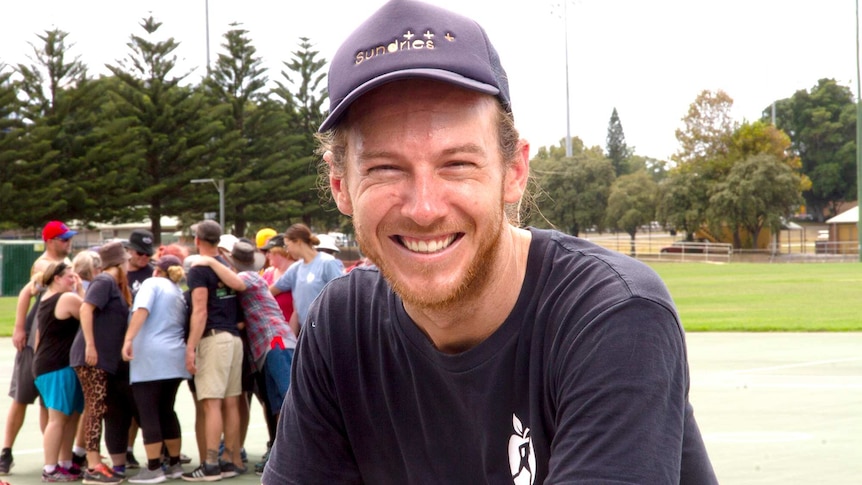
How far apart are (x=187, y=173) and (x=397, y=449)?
208 feet

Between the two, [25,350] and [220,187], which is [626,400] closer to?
[25,350]

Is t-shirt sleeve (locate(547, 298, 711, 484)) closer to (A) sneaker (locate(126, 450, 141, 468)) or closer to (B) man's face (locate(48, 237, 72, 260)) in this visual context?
(A) sneaker (locate(126, 450, 141, 468))

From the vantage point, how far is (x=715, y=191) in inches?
2746

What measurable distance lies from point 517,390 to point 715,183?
234 feet

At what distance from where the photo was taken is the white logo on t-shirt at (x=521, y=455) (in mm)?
1796

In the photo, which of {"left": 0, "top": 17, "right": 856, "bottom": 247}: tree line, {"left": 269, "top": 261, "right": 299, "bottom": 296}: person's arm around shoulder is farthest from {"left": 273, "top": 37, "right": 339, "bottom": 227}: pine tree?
{"left": 269, "top": 261, "right": 299, "bottom": 296}: person's arm around shoulder

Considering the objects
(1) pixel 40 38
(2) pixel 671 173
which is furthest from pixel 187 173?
(2) pixel 671 173

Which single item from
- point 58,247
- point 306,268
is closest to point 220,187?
point 58,247

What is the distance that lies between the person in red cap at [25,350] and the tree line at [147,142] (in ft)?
153

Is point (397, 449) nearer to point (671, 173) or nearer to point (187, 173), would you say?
point (187, 173)

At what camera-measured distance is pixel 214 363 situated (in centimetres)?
852

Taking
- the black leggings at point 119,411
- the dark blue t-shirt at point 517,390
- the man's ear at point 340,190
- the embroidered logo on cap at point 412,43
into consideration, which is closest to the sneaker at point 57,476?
the black leggings at point 119,411

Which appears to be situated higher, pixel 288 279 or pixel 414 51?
pixel 414 51

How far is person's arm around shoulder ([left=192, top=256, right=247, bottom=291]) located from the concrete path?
1466 millimetres
